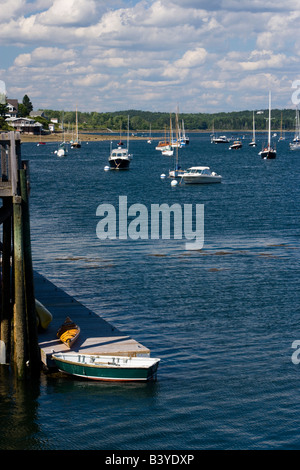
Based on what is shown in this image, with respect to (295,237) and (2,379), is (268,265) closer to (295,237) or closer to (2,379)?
(295,237)

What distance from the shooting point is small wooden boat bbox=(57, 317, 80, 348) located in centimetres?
2422

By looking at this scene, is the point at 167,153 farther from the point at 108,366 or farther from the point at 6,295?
the point at 108,366

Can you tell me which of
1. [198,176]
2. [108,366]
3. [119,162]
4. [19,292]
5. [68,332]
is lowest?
[108,366]

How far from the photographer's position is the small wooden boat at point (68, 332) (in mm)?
24217

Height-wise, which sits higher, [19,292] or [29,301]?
[19,292]

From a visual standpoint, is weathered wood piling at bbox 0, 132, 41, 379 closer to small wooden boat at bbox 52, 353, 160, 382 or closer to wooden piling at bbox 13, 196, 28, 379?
→ wooden piling at bbox 13, 196, 28, 379

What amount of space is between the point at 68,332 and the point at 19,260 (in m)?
3.13

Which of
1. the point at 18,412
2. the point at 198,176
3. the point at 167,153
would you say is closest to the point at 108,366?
the point at 18,412

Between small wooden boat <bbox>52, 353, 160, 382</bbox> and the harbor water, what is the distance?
330 millimetres

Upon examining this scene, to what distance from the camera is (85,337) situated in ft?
83.5

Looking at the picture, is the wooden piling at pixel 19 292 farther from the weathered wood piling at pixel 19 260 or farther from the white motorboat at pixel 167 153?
the white motorboat at pixel 167 153

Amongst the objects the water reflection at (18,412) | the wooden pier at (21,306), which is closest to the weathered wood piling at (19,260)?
the wooden pier at (21,306)
